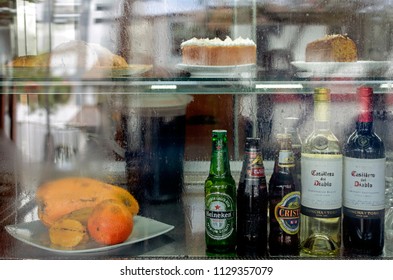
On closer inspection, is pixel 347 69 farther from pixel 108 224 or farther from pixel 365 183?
pixel 108 224

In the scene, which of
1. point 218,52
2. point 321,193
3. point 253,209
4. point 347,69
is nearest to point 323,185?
point 321,193

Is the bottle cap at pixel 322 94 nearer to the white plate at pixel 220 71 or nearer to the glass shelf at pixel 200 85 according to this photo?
the glass shelf at pixel 200 85

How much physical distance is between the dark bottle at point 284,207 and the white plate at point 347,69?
0.19m

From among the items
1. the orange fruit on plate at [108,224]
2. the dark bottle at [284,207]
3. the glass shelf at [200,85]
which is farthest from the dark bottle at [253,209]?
the orange fruit on plate at [108,224]

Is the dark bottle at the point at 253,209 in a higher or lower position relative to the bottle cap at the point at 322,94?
lower

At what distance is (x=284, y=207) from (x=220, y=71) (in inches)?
13.8

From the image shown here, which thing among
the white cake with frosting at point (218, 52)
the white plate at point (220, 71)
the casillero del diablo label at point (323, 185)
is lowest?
the casillero del diablo label at point (323, 185)

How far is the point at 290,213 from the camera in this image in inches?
47.6

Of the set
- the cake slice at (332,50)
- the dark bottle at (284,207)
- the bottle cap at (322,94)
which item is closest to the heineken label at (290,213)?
the dark bottle at (284,207)

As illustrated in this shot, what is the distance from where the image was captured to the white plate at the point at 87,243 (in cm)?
120

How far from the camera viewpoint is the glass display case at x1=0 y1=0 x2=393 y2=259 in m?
1.25

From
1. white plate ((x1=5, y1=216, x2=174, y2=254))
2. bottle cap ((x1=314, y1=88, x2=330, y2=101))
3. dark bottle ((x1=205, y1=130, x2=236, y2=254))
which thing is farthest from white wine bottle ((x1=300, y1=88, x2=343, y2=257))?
white plate ((x1=5, y1=216, x2=174, y2=254))

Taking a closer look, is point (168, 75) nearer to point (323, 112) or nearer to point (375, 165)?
point (323, 112)

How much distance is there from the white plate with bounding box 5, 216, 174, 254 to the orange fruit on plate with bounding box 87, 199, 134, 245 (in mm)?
14
